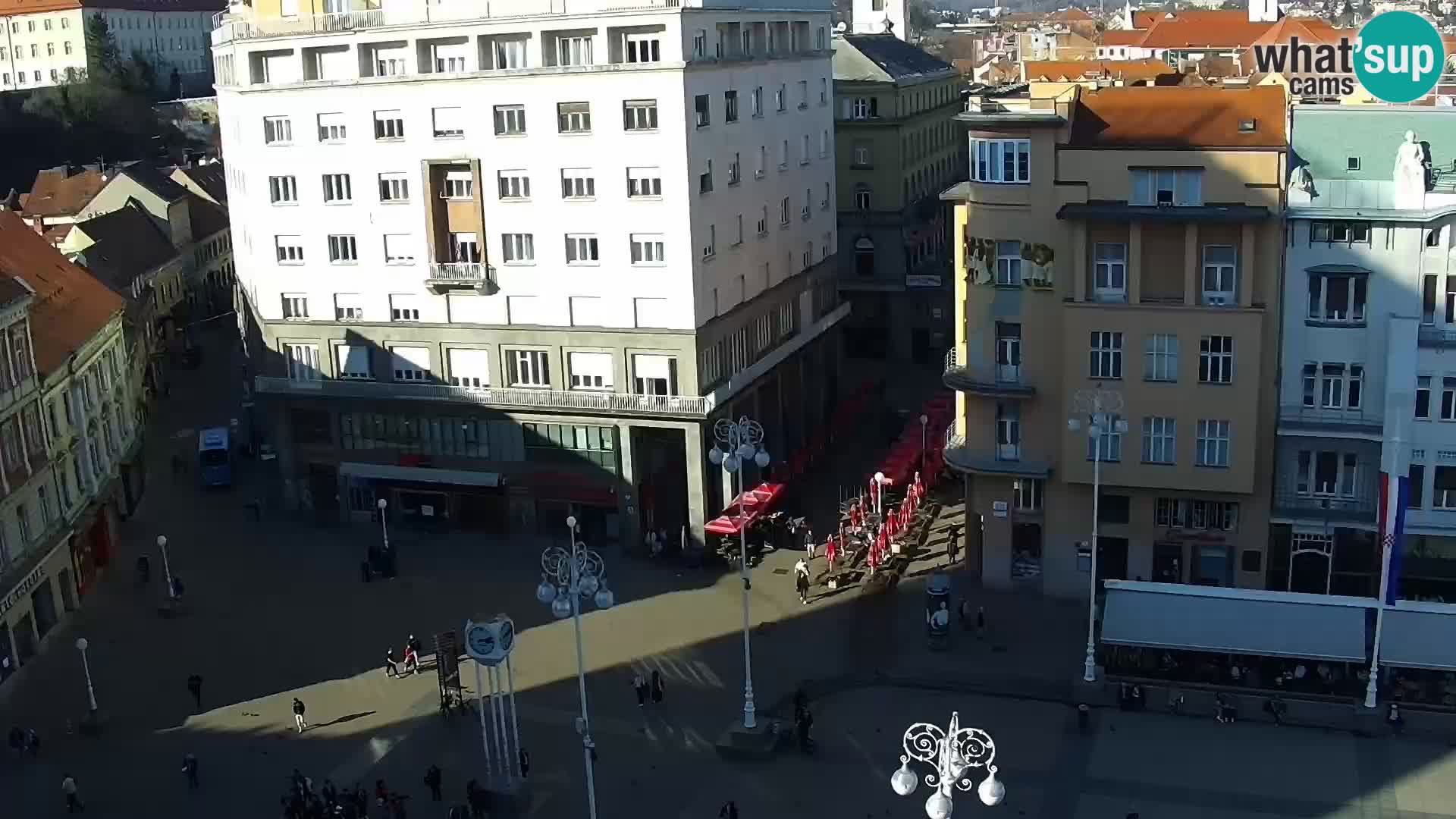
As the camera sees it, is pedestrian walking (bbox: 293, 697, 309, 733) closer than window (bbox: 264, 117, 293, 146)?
Yes

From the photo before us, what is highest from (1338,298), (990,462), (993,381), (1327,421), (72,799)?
(1338,298)

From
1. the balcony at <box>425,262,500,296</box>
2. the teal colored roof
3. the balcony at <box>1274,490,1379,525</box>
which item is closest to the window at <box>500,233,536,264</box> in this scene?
the balcony at <box>425,262,500,296</box>

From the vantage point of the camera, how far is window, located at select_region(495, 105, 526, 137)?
59000 mm

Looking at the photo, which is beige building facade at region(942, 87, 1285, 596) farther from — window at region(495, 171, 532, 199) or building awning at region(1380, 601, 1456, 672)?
window at region(495, 171, 532, 199)

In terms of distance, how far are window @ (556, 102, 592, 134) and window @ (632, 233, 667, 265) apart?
182 inches

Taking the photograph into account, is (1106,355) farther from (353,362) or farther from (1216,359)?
(353,362)

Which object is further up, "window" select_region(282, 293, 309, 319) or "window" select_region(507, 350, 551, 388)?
"window" select_region(282, 293, 309, 319)

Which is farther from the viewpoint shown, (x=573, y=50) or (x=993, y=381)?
(x=573, y=50)

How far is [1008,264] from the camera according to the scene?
51594mm

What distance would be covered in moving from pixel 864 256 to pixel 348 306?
38.1m

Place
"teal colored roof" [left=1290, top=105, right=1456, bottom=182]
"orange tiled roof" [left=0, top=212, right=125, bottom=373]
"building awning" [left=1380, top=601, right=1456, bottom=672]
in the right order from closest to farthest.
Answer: "building awning" [left=1380, top=601, right=1456, bottom=672] → "teal colored roof" [left=1290, top=105, right=1456, bottom=182] → "orange tiled roof" [left=0, top=212, right=125, bottom=373]

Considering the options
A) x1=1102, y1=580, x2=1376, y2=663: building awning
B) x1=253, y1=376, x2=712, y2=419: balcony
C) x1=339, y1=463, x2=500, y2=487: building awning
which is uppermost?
x1=253, y1=376, x2=712, y2=419: balcony

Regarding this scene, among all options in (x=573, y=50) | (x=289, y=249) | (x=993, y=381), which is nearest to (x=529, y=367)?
(x=289, y=249)

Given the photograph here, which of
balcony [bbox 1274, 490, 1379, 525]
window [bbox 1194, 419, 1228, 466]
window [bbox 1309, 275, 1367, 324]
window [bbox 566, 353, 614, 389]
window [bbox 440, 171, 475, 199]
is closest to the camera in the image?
window [bbox 1309, 275, 1367, 324]
